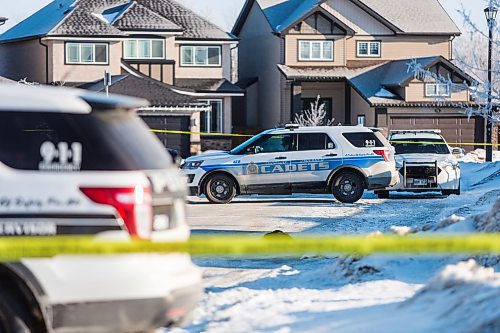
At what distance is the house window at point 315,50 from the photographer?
54.8 m

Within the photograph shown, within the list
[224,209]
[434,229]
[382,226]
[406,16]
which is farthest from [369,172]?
[406,16]

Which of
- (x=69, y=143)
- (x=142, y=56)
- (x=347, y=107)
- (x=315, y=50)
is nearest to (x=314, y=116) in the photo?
(x=315, y=50)

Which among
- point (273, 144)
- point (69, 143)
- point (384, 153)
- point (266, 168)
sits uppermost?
point (69, 143)

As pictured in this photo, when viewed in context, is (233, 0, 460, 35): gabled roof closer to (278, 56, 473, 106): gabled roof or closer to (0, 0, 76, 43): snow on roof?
(278, 56, 473, 106): gabled roof

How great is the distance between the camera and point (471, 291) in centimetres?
810

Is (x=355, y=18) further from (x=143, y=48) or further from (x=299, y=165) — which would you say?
(x=299, y=165)

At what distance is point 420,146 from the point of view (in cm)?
2645

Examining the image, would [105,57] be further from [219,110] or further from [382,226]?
[382,226]

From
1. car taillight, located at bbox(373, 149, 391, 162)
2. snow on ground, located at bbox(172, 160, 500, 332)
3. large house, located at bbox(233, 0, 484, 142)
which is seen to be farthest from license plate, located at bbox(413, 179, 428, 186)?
large house, located at bbox(233, 0, 484, 142)

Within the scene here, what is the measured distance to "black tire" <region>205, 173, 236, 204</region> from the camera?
2402cm

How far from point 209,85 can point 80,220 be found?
148 ft

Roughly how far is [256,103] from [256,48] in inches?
128

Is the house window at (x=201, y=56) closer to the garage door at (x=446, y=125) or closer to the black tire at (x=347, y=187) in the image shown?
the garage door at (x=446, y=125)

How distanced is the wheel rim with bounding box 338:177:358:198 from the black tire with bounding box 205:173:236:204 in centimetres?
239
